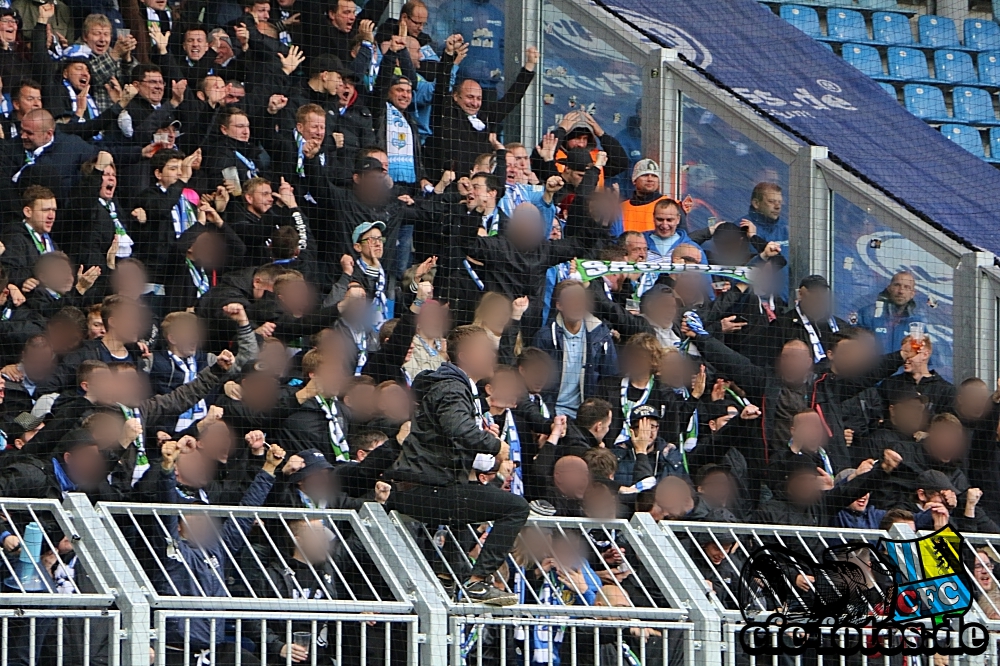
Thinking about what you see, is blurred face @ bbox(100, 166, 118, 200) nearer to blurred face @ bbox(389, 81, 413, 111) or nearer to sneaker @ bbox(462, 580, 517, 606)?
blurred face @ bbox(389, 81, 413, 111)

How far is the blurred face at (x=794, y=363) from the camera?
28.0 ft

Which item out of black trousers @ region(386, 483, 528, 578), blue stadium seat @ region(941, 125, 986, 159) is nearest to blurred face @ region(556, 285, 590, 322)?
black trousers @ region(386, 483, 528, 578)

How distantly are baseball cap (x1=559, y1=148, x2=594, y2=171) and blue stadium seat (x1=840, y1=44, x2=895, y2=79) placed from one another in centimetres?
379

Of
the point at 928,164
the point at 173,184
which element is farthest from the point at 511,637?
the point at 928,164

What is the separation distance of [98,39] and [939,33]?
22.6 ft

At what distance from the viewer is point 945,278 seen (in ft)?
30.7

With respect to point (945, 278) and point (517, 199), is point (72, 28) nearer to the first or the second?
point (517, 199)

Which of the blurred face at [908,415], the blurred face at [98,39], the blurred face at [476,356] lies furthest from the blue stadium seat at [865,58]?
the blurred face at [98,39]

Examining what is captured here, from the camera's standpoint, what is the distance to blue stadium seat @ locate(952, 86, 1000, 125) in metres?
12.4

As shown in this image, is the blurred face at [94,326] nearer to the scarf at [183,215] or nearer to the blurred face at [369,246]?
the scarf at [183,215]

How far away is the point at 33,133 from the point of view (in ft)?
25.5

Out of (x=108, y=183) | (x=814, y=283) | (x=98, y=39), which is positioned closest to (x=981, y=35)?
(x=814, y=283)

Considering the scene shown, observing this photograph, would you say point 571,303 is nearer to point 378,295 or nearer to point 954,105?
point 378,295

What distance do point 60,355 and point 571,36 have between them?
3443mm
